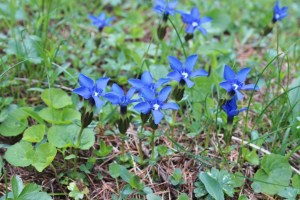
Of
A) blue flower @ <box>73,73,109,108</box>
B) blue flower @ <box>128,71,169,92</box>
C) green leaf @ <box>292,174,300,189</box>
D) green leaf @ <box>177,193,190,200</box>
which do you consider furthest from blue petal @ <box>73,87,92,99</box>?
green leaf @ <box>292,174,300,189</box>

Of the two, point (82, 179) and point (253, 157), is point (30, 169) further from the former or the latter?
point (253, 157)

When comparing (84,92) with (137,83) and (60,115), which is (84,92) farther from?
(60,115)

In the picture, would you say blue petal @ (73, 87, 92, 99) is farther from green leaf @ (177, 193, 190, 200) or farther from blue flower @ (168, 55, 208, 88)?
green leaf @ (177, 193, 190, 200)

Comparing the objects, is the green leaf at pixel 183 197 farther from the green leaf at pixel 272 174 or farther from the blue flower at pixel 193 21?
the blue flower at pixel 193 21

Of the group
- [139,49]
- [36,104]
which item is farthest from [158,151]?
[139,49]

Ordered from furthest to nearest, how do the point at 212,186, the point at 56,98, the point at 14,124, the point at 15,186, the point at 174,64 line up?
1. the point at 56,98
2. the point at 14,124
3. the point at 174,64
4. the point at 212,186
5. the point at 15,186

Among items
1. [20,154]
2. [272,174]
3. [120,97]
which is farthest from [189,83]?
[20,154]
